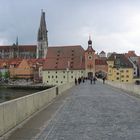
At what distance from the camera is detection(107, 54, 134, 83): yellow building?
179 metres

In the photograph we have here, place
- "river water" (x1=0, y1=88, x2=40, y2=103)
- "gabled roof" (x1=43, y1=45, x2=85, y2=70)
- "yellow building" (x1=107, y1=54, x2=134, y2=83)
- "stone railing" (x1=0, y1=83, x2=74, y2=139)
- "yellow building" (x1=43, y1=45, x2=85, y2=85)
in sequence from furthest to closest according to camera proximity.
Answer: "gabled roof" (x1=43, y1=45, x2=85, y2=70) → "yellow building" (x1=43, y1=45, x2=85, y2=85) → "yellow building" (x1=107, y1=54, x2=134, y2=83) → "river water" (x1=0, y1=88, x2=40, y2=103) → "stone railing" (x1=0, y1=83, x2=74, y2=139)

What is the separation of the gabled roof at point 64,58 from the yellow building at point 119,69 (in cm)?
1332

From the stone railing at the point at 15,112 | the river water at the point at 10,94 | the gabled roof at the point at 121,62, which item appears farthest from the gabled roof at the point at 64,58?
the stone railing at the point at 15,112

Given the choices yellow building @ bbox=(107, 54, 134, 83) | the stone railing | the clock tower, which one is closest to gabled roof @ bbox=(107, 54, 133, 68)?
yellow building @ bbox=(107, 54, 134, 83)

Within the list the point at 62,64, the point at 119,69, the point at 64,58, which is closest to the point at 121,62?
the point at 119,69

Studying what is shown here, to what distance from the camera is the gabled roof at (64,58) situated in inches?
7374

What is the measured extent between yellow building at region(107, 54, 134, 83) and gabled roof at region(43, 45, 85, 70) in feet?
43.7

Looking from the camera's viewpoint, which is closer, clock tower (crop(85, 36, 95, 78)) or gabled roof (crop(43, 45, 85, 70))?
clock tower (crop(85, 36, 95, 78))

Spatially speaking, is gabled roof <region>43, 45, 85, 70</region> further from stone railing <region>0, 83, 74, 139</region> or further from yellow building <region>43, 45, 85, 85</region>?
stone railing <region>0, 83, 74, 139</region>

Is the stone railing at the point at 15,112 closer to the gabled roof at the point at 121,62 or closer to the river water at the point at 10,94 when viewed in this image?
the river water at the point at 10,94

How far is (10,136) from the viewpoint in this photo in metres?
12.5

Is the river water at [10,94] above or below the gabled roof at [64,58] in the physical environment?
below

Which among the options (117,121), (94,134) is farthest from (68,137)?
(117,121)

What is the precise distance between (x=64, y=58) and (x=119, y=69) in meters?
27.2
